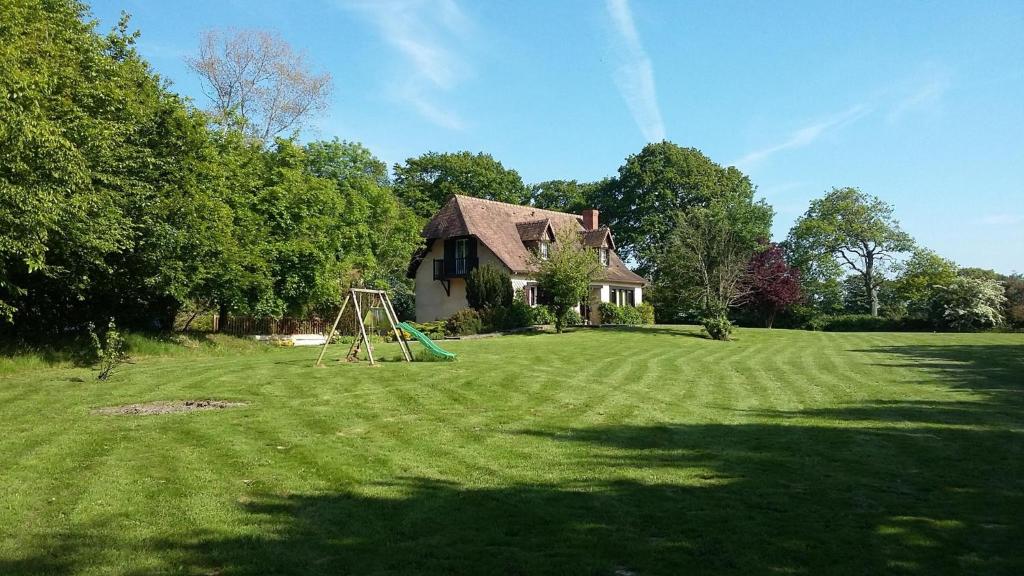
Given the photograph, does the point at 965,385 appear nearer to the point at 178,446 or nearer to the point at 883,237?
the point at 178,446

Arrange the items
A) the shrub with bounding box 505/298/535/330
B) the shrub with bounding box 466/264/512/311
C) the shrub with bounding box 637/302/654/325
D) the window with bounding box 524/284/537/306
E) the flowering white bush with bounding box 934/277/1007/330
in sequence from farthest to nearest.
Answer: the shrub with bounding box 637/302/654/325 → the window with bounding box 524/284/537/306 → the flowering white bush with bounding box 934/277/1007/330 → the shrub with bounding box 466/264/512/311 → the shrub with bounding box 505/298/535/330

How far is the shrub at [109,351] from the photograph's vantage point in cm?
1606

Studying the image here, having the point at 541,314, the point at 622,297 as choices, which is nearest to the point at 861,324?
the point at 622,297

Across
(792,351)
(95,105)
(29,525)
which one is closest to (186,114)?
(95,105)

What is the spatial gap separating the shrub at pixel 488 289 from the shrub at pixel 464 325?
227 cm

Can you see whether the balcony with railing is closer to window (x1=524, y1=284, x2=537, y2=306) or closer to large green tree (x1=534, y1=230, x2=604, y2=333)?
window (x1=524, y1=284, x2=537, y2=306)

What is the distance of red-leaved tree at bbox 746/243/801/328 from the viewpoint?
43.8m

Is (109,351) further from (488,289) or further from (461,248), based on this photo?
(461,248)

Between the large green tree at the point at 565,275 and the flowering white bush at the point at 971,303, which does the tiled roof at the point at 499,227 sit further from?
the flowering white bush at the point at 971,303

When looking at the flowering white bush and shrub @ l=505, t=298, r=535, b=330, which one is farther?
the flowering white bush

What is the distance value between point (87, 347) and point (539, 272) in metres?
19.5

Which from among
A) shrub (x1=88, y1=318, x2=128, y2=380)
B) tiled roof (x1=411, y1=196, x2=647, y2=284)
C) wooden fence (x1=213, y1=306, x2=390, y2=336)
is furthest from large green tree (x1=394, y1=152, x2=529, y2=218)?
shrub (x1=88, y1=318, x2=128, y2=380)

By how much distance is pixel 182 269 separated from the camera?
74.6 feet

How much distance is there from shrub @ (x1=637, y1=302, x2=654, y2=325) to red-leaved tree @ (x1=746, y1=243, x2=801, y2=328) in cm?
634
